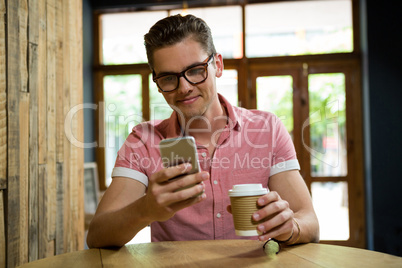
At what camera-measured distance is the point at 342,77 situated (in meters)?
5.15

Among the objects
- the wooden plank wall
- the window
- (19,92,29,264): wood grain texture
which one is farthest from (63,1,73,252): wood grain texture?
the window

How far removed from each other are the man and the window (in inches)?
136

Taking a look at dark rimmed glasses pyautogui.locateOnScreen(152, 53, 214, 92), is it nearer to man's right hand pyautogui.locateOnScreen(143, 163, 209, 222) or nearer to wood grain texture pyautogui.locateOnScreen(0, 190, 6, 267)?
man's right hand pyautogui.locateOnScreen(143, 163, 209, 222)

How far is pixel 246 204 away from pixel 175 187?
209 mm

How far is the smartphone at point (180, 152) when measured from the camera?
110 cm

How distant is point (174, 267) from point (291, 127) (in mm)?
4230

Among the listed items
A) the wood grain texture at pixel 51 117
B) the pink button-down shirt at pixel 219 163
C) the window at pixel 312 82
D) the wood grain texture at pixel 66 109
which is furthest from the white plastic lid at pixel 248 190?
the window at pixel 312 82

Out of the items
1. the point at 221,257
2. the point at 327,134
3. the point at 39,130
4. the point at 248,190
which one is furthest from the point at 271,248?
the point at 327,134

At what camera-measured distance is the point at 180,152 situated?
1116 mm

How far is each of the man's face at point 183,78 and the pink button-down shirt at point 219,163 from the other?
0.18m

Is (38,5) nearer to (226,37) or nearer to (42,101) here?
(42,101)

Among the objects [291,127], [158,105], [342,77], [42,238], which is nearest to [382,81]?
[342,77]

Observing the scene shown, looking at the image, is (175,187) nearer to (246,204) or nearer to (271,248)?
(246,204)

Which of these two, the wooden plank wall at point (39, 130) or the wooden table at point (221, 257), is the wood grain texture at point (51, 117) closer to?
the wooden plank wall at point (39, 130)
